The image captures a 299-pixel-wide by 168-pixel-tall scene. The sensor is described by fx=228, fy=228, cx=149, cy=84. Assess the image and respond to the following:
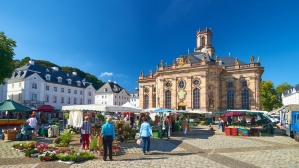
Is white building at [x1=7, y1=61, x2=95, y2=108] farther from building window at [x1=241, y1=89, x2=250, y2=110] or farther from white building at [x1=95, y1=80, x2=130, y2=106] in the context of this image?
building window at [x1=241, y1=89, x2=250, y2=110]

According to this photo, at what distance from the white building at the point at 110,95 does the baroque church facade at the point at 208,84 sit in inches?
1137

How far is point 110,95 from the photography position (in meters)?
73.1

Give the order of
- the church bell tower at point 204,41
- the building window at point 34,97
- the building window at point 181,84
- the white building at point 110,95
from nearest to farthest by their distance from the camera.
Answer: the building window at point 181,84 < the building window at point 34,97 < the church bell tower at point 204,41 < the white building at point 110,95

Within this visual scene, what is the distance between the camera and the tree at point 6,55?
79.5 feet

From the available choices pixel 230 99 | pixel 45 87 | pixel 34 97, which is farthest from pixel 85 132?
pixel 45 87

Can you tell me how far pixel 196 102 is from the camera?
42844 mm

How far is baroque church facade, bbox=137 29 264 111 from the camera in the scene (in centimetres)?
4109

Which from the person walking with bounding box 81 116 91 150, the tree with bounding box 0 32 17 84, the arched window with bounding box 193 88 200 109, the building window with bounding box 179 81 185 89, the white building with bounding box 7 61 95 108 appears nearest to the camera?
the person walking with bounding box 81 116 91 150

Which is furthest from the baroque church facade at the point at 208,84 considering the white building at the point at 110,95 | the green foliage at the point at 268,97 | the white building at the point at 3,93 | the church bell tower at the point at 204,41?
the white building at the point at 3,93

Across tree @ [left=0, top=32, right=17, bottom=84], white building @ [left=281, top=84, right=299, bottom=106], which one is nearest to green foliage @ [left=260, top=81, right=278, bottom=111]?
white building @ [left=281, top=84, right=299, bottom=106]

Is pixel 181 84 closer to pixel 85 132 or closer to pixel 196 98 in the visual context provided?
pixel 196 98

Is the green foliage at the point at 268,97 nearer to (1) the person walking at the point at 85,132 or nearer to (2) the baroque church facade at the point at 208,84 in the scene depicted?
(2) the baroque church facade at the point at 208,84

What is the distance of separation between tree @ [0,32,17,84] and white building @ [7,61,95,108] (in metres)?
Answer: 22.0

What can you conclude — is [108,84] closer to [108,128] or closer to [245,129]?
[245,129]
